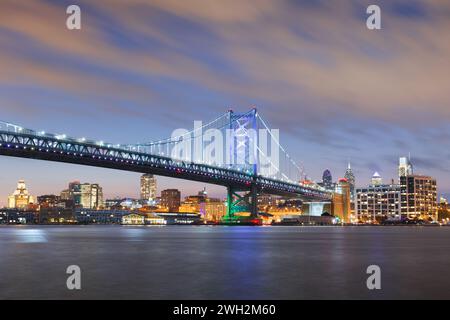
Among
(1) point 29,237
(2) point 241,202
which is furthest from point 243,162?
(1) point 29,237

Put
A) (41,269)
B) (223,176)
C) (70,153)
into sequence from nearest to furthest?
1. (41,269)
2. (70,153)
3. (223,176)

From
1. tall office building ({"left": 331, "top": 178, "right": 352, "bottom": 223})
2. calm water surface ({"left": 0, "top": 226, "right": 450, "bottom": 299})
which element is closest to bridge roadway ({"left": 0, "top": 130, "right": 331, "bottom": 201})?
calm water surface ({"left": 0, "top": 226, "right": 450, "bottom": 299})

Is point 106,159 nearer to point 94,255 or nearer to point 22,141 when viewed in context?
point 22,141

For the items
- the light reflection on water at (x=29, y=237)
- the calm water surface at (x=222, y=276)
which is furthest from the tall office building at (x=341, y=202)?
the calm water surface at (x=222, y=276)

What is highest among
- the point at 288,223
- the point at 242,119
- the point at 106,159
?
the point at 242,119

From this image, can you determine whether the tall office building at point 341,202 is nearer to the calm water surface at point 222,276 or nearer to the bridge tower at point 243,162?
the bridge tower at point 243,162

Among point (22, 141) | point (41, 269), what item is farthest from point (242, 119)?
point (41, 269)

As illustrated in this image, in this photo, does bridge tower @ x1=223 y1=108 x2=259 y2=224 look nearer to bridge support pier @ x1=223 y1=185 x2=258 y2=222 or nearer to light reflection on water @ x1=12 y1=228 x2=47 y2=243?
bridge support pier @ x1=223 y1=185 x2=258 y2=222

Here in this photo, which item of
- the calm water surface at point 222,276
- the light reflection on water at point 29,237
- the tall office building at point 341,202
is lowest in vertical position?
the light reflection on water at point 29,237
